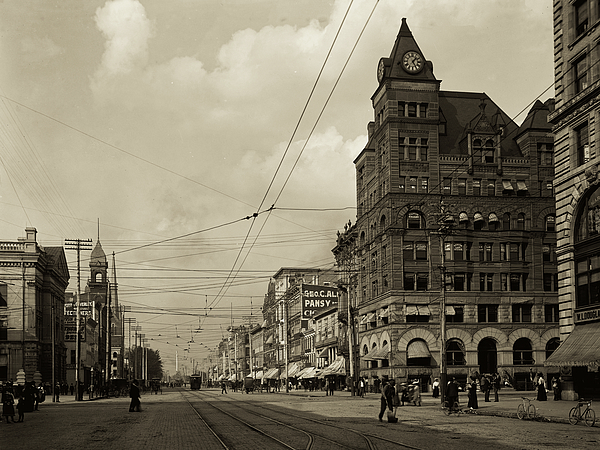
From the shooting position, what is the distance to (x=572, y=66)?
41.8m

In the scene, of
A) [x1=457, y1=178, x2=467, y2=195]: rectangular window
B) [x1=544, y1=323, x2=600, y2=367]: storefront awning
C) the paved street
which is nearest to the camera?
the paved street

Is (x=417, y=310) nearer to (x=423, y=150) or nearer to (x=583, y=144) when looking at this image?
(x=423, y=150)

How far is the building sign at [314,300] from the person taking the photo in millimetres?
114625

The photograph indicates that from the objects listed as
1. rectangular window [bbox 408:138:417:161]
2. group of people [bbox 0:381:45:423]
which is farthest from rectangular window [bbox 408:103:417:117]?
group of people [bbox 0:381:45:423]

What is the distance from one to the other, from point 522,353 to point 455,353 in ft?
21.2

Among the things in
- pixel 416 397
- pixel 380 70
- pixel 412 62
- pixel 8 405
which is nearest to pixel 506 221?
pixel 412 62

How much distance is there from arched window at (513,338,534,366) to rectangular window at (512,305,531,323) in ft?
6.07

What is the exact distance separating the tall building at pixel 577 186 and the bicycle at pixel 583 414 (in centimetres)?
1090

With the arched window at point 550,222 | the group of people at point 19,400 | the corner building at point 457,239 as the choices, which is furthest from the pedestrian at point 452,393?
the arched window at point 550,222

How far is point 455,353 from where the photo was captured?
70.9 metres

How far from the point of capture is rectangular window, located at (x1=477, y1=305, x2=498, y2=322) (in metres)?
72.1

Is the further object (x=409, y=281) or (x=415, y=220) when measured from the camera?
(x=415, y=220)

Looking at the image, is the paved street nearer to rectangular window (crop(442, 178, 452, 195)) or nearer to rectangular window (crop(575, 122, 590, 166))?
rectangular window (crop(575, 122, 590, 166))

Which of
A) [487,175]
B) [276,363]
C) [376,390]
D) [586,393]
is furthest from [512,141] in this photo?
[276,363]
